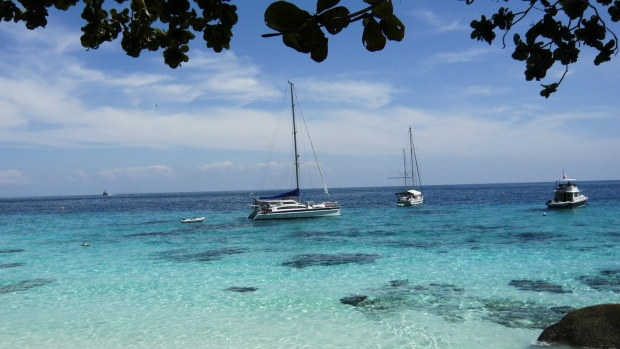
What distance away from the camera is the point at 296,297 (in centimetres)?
1479

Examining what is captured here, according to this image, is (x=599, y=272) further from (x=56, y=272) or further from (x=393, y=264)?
(x=56, y=272)

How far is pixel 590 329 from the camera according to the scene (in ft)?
30.5

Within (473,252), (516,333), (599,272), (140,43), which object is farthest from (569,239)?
(140,43)

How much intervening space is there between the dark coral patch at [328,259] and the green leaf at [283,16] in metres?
19.0

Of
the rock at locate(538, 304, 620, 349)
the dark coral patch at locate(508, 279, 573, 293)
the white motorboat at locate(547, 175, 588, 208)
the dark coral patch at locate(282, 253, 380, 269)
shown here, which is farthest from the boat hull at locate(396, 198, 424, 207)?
the rock at locate(538, 304, 620, 349)

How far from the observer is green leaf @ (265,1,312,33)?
1670mm

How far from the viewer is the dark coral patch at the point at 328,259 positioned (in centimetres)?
2086

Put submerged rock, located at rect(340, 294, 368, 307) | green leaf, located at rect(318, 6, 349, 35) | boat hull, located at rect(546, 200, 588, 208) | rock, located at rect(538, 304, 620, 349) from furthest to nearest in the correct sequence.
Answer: boat hull, located at rect(546, 200, 588, 208)
submerged rock, located at rect(340, 294, 368, 307)
rock, located at rect(538, 304, 620, 349)
green leaf, located at rect(318, 6, 349, 35)

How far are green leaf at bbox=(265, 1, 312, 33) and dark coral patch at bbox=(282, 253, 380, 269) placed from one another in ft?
62.4

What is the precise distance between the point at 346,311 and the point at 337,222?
30.3 metres

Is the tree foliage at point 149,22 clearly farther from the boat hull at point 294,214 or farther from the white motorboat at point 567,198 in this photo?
the white motorboat at point 567,198

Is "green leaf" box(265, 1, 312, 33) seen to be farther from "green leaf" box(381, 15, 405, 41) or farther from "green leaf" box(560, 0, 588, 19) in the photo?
"green leaf" box(560, 0, 588, 19)

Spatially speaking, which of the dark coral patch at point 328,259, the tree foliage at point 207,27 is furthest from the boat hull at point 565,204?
the tree foliage at point 207,27

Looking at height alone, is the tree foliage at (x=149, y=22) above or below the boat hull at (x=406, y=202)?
above
